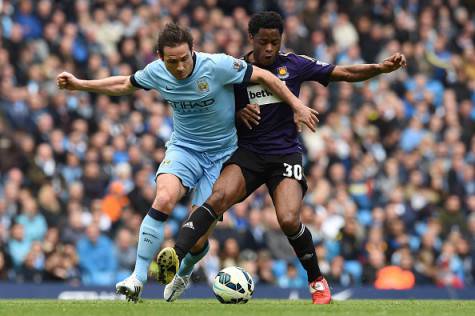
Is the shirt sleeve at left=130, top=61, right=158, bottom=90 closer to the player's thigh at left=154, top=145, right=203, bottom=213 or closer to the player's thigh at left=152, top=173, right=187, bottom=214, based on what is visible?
the player's thigh at left=154, top=145, right=203, bottom=213

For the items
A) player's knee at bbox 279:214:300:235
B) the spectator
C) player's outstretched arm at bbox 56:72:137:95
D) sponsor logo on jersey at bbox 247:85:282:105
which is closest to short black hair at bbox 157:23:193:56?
player's outstretched arm at bbox 56:72:137:95

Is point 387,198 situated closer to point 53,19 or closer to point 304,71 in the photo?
point 53,19

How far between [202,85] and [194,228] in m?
1.23

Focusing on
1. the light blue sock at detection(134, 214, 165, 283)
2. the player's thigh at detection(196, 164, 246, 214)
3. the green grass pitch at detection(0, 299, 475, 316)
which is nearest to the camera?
the green grass pitch at detection(0, 299, 475, 316)

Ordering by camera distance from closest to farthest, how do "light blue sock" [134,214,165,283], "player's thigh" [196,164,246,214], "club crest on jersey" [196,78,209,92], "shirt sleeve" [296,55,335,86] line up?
"light blue sock" [134,214,165,283]
"club crest on jersey" [196,78,209,92]
"player's thigh" [196,164,246,214]
"shirt sleeve" [296,55,335,86]

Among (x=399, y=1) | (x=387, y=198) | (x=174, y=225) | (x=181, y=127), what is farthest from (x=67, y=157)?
(x=399, y=1)

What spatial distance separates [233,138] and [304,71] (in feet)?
2.87

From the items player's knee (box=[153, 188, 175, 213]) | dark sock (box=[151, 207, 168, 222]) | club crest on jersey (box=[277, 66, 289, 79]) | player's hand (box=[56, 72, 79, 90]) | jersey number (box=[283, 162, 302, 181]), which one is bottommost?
dark sock (box=[151, 207, 168, 222])

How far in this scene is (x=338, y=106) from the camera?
21328mm

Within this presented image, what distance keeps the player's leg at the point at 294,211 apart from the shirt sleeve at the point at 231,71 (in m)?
0.89

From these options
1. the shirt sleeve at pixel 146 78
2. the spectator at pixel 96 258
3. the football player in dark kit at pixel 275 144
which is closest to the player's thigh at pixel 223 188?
the football player in dark kit at pixel 275 144

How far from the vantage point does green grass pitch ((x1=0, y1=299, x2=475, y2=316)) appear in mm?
10312

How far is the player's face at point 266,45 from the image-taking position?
1150 cm

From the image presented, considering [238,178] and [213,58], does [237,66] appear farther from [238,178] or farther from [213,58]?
[238,178]
